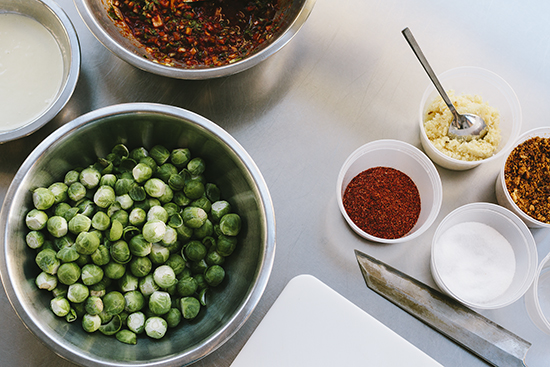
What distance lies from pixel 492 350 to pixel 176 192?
1231 mm

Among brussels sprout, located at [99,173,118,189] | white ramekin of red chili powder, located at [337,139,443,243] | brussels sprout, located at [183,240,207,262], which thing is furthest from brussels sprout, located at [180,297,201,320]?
white ramekin of red chili powder, located at [337,139,443,243]

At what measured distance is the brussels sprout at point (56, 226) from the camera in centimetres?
125

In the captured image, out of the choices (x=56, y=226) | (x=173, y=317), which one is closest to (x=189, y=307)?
(x=173, y=317)

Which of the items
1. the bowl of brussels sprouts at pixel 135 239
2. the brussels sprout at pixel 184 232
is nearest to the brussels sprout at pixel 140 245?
the bowl of brussels sprouts at pixel 135 239

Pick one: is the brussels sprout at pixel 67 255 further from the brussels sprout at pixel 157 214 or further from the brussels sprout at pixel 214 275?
the brussels sprout at pixel 214 275

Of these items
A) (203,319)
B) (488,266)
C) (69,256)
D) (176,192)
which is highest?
(69,256)

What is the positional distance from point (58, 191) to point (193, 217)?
0.44 metres

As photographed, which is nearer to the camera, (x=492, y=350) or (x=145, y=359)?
(x=145, y=359)

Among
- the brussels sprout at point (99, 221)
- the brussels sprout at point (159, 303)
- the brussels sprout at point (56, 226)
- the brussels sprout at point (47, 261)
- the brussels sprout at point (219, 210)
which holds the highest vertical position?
the brussels sprout at point (56, 226)

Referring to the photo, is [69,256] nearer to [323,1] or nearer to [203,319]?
[203,319]

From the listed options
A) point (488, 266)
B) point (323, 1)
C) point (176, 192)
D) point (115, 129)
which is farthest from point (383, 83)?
point (115, 129)

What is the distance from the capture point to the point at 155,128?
1357 mm

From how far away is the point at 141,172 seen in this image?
134cm

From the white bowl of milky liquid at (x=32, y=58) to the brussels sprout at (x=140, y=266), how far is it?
0.59 m
